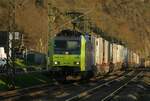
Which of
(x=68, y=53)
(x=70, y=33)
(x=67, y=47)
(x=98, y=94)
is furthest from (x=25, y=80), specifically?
(x=98, y=94)

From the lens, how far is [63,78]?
1529 inches

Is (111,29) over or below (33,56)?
over

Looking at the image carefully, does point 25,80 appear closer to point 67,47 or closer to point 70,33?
point 67,47

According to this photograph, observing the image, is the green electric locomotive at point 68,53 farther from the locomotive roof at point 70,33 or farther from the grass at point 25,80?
the grass at point 25,80

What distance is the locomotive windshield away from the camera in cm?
3728

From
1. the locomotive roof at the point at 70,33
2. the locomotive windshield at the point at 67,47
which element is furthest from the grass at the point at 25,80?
the locomotive roof at the point at 70,33

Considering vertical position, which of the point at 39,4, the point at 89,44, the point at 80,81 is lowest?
the point at 80,81

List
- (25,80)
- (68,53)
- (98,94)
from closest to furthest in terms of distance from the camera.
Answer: (98,94) → (68,53) → (25,80)

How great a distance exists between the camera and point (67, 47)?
37312 millimetres

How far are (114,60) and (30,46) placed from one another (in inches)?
1442

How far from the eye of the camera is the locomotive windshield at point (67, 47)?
3728cm

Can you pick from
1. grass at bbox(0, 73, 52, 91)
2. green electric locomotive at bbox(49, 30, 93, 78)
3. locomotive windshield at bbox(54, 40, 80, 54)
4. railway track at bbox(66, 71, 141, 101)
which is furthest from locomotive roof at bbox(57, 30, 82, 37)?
railway track at bbox(66, 71, 141, 101)

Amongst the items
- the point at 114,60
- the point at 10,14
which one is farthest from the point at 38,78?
the point at 114,60

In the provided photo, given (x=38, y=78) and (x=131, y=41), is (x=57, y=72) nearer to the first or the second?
(x=38, y=78)
